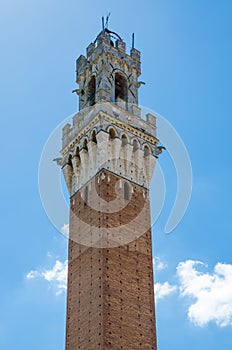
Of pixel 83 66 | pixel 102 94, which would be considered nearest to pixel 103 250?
pixel 102 94

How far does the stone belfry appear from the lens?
2216 centimetres

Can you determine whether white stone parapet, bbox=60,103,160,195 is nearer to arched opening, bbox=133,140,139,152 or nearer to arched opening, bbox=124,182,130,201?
arched opening, bbox=133,140,139,152

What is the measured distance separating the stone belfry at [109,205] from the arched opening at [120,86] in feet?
0.17

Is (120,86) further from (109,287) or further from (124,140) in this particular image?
(109,287)

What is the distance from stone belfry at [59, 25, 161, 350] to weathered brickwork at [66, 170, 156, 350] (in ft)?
0.13

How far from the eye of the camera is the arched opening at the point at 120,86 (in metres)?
30.0

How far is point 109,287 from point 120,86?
40.3 ft

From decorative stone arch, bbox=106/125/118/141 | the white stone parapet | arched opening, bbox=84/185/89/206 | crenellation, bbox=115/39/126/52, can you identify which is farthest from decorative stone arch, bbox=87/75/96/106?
arched opening, bbox=84/185/89/206

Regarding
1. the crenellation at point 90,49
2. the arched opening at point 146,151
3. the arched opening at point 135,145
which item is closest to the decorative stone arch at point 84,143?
the arched opening at point 135,145

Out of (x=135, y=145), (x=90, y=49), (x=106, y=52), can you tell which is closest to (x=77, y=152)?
(x=135, y=145)

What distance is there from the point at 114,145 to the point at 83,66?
7.00m

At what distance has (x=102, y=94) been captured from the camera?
2812 cm

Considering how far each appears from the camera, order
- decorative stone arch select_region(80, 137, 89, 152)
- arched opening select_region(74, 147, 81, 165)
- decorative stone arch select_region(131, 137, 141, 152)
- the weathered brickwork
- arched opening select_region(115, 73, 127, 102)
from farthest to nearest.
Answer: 1. arched opening select_region(115, 73, 127, 102)
2. arched opening select_region(74, 147, 81, 165)
3. decorative stone arch select_region(131, 137, 141, 152)
4. decorative stone arch select_region(80, 137, 89, 152)
5. the weathered brickwork

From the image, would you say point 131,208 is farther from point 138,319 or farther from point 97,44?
point 97,44
